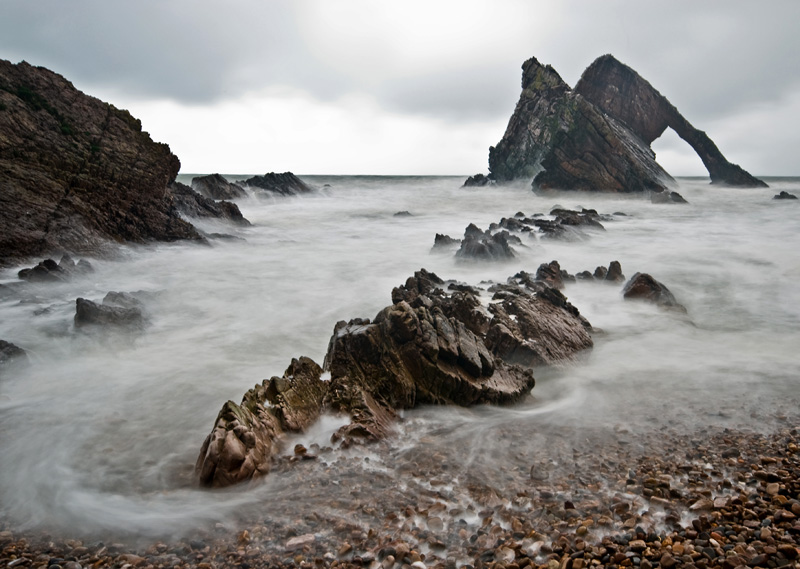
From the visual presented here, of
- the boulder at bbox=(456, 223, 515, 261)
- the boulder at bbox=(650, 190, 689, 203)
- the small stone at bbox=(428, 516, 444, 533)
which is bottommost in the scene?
the small stone at bbox=(428, 516, 444, 533)

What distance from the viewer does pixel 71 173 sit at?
13.5 meters

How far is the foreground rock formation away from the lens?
14.8 ft

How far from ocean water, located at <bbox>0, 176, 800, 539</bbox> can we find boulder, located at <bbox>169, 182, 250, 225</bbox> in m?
3.81

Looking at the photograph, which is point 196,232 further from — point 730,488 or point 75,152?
point 730,488

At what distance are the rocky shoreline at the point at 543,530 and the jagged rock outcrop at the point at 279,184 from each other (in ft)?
115

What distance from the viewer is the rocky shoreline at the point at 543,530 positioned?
125 inches

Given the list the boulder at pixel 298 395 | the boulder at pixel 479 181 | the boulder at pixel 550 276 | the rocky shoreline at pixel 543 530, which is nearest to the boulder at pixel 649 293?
the boulder at pixel 550 276

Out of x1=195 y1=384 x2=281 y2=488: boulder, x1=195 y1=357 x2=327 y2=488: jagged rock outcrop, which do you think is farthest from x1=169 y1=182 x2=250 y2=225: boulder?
x1=195 y1=384 x2=281 y2=488: boulder

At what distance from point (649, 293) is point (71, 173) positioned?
14448 millimetres

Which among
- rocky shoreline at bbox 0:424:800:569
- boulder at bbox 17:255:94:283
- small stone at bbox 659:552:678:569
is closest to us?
small stone at bbox 659:552:678:569

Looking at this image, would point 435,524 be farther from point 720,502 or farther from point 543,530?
point 720,502

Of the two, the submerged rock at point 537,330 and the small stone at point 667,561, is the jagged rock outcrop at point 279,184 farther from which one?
the small stone at point 667,561

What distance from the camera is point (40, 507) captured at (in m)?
4.00

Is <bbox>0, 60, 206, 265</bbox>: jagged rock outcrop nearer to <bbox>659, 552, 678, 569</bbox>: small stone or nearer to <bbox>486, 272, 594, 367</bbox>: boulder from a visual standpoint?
<bbox>486, 272, 594, 367</bbox>: boulder
